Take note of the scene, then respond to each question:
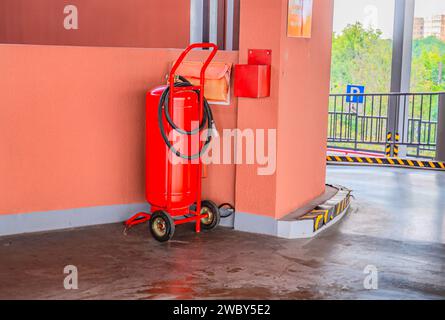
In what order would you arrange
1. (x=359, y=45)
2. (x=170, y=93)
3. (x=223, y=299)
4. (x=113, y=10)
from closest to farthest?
(x=223, y=299) → (x=170, y=93) → (x=113, y=10) → (x=359, y=45)

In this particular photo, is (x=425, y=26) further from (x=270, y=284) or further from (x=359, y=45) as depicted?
(x=270, y=284)

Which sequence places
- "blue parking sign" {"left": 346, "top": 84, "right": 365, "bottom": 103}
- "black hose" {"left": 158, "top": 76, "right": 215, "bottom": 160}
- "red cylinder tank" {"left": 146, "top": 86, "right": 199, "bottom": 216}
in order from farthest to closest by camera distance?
"blue parking sign" {"left": 346, "top": 84, "right": 365, "bottom": 103} → "red cylinder tank" {"left": 146, "top": 86, "right": 199, "bottom": 216} → "black hose" {"left": 158, "top": 76, "right": 215, "bottom": 160}

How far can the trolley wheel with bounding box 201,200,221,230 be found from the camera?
242 inches

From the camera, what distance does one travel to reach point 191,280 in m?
4.70

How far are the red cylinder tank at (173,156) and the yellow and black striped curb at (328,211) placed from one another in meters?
1.13

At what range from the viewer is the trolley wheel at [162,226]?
5652 millimetres

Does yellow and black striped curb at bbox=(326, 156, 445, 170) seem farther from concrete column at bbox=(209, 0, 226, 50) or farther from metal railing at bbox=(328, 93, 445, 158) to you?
concrete column at bbox=(209, 0, 226, 50)

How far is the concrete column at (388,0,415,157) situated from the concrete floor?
539 centimetres

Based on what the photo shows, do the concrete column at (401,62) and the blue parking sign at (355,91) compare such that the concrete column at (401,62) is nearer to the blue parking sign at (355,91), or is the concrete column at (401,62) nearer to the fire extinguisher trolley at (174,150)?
the blue parking sign at (355,91)

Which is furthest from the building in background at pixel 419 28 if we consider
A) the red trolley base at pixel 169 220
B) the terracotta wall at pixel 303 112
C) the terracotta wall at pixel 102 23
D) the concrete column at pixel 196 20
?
the red trolley base at pixel 169 220

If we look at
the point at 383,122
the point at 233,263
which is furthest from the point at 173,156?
the point at 383,122

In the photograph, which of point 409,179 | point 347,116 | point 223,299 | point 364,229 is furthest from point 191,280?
point 347,116

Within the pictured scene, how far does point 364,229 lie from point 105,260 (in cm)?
264

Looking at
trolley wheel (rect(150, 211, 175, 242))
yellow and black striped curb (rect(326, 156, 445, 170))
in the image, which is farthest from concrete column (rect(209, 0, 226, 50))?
trolley wheel (rect(150, 211, 175, 242))
